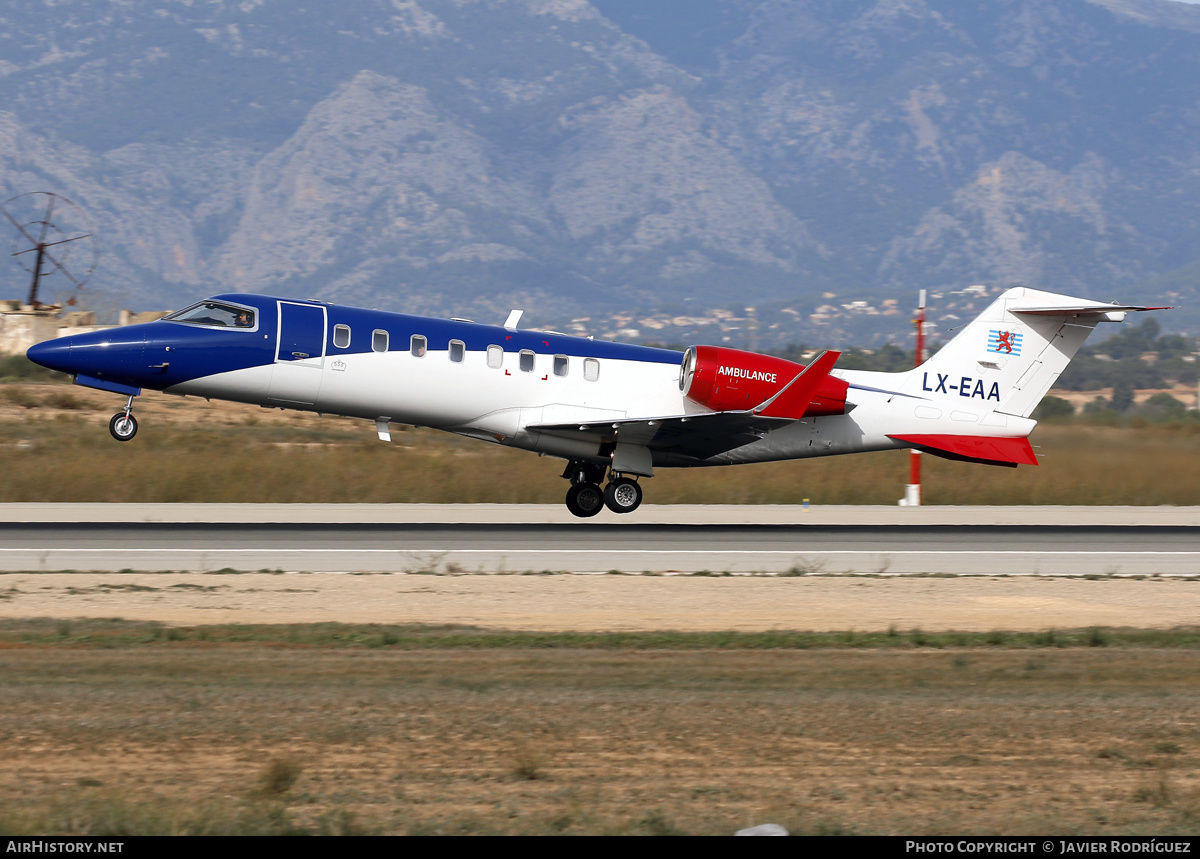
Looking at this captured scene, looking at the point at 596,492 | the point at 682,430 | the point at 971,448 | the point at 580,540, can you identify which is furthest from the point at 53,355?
the point at 971,448

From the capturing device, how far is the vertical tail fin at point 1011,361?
2527 centimetres

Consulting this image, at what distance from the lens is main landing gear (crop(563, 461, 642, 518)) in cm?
2433

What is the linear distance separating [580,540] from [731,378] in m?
4.24

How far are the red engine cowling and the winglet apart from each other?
25cm

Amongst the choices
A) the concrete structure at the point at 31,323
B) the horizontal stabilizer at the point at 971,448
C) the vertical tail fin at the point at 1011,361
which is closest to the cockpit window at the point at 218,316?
the horizontal stabilizer at the point at 971,448

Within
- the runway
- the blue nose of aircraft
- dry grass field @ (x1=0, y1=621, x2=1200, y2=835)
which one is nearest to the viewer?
dry grass field @ (x1=0, y1=621, x2=1200, y2=835)

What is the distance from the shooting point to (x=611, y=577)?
17266mm

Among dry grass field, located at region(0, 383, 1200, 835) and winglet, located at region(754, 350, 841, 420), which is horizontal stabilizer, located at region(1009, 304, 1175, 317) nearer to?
winglet, located at region(754, 350, 841, 420)

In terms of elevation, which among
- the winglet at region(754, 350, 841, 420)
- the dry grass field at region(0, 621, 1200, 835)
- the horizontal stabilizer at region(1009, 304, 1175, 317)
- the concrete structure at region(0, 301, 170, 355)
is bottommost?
the dry grass field at region(0, 621, 1200, 835)

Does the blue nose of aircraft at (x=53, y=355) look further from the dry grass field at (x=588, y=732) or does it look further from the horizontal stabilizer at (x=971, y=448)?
the horizontal stabilizer at (x=971, y=448)

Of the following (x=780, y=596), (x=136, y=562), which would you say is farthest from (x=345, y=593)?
(x=780, y=596)

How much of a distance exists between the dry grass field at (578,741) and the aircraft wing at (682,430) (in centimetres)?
1100

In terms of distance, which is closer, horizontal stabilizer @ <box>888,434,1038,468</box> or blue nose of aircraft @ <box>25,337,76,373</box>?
blue nose of aircraft @ <box>25,337,76,373</box>

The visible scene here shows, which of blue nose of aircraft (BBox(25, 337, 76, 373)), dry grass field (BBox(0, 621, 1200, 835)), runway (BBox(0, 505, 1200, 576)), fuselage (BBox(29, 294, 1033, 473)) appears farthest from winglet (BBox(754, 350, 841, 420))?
blue nose of aircraft (BBox(25, 337, 76, 373))
